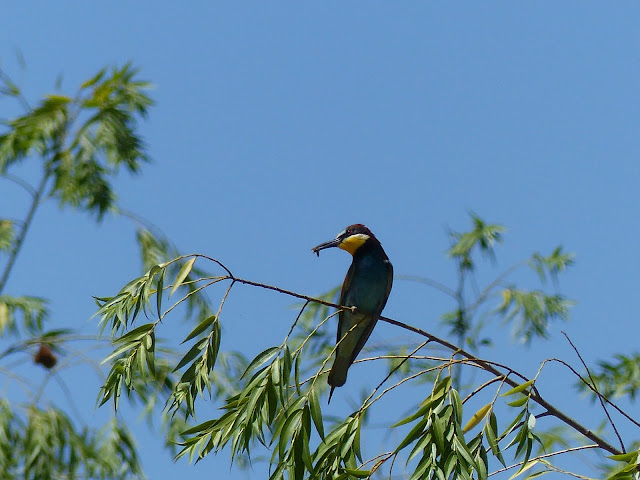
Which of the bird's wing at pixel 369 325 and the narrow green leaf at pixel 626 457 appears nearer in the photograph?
the narrow green leaf at pixel 626 457

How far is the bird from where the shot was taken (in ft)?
15.3

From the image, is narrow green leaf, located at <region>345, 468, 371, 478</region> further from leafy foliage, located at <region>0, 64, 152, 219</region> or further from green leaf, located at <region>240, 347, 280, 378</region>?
leafy foliage, located at <region>0, 64, 152, 219</region>

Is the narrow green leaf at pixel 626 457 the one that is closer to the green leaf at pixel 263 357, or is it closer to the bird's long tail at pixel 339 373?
the green leaf at pixel 263 357

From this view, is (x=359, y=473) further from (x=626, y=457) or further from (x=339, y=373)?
(x=339, y=373)

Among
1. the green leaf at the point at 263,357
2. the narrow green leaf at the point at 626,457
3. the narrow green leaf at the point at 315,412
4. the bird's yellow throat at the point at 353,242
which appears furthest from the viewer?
the bird's yellow throat at the point at 353,242

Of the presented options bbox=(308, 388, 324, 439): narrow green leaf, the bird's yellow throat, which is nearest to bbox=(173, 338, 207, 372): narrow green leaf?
bbox=(308, 388, 324, 439): narrow green leaf

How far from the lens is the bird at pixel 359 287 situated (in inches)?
184

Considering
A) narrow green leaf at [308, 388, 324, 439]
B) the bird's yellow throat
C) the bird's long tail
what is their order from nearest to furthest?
narrow green leaf at [308, 388, 324, 439]
the bird's long tail
the bird's yellow throat

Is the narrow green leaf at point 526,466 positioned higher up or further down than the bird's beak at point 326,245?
further down

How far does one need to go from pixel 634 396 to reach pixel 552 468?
13.1ft

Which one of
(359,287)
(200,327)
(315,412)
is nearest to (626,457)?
(315,412)

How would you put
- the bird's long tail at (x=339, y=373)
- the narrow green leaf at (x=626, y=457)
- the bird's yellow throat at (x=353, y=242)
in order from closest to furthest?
1. the narrow green leaf at (x=626, y=457)
2. the bird's long tail at (x=339, y=373)
3. the bird's yellow throat at (x=353, y=242)

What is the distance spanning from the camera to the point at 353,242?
4.90 metres

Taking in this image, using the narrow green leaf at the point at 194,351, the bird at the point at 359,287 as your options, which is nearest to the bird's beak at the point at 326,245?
the bird at the point at 359,287
